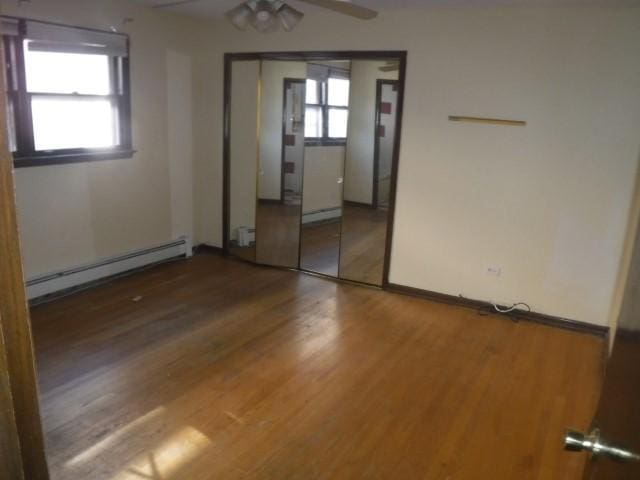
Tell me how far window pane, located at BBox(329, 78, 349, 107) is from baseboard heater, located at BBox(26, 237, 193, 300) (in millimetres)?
2145

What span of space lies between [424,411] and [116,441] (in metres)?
1.61

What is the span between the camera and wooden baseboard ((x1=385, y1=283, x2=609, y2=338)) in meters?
3.85

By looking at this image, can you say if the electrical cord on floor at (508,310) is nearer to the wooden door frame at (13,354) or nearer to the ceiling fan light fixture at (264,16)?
the ceiling fan light fixture at (264,16)

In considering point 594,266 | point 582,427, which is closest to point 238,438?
point 582,427

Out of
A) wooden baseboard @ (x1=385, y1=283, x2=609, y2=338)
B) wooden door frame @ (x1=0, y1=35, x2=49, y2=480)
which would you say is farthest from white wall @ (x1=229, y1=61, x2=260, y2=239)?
wooden door frame @ (x1=0, y1=35, x2=49, y2=480)

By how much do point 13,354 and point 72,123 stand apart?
156 inches

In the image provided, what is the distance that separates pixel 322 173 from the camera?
5.37 m

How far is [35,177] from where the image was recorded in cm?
377

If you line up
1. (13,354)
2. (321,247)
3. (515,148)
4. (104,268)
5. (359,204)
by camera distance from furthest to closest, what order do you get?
1. (321,247)
2. (359,204)
3. (104,268)
4. (515,148)
5. (13,354)

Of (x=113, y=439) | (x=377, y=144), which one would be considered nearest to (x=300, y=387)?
(x=113, y=439)

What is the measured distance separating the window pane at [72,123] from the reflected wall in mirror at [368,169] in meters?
2.18

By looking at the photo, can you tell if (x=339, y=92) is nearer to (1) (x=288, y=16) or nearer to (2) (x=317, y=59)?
(2) (x=317, y=59)

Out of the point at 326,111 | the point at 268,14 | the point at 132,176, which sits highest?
the point at 268,14

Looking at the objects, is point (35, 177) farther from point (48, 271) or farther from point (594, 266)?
point (594, 266)
